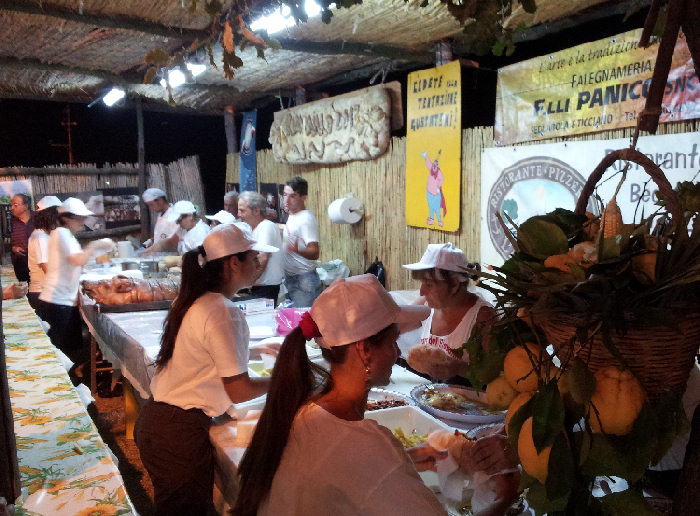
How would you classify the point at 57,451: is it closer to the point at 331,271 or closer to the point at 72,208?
the point at 72,208

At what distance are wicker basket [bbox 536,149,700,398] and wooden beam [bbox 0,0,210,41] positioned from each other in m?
4.55

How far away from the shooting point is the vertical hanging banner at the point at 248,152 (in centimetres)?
938

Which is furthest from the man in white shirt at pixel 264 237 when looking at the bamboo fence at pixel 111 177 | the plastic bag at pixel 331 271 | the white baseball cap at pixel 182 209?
the bamboo fence at pixel 111 177

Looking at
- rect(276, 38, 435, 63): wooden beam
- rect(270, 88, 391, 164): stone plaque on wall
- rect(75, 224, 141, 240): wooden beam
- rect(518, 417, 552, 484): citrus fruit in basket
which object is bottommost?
rect(75, 224, 141, 240): wooden beam

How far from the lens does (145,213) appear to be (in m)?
10.5

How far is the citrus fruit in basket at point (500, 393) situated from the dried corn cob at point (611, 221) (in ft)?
1.08

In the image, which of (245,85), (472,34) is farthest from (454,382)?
(245,85)

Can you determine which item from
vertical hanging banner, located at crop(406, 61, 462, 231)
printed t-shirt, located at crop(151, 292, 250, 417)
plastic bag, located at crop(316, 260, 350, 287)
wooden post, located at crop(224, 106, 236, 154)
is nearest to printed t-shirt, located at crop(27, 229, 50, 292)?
plastic bag, located at crop(316, 260, 350, 287)

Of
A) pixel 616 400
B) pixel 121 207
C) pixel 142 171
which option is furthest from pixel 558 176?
pixel 121 207

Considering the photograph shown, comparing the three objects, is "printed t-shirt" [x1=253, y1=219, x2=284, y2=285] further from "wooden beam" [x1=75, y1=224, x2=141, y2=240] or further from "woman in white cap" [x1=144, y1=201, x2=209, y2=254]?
"wooden beam" [x1=75, y1=224, x2=141, y2=240]

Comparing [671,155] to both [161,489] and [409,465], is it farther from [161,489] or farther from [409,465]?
[161,489]

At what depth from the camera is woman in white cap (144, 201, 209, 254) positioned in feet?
24.1

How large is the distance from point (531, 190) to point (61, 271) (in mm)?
4443

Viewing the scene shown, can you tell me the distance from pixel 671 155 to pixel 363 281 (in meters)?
2.62
